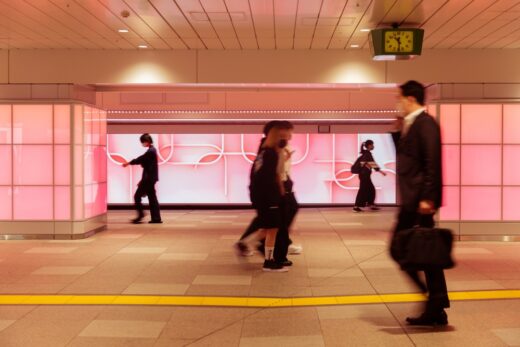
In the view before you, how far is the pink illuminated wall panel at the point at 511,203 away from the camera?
37.8 ft

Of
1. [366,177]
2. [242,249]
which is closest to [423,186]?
[242,249]

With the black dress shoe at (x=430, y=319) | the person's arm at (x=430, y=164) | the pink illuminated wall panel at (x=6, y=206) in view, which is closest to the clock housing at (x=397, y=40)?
the person's arm at (x=430, y=164)

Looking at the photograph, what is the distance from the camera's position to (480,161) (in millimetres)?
11648

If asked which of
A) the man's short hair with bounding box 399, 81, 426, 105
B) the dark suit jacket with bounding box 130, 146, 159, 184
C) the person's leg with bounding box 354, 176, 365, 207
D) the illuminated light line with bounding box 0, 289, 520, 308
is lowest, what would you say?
the illuminated light line with bounding box 0, 289, 520, 308

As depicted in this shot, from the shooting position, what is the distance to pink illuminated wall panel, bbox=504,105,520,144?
37.9ft

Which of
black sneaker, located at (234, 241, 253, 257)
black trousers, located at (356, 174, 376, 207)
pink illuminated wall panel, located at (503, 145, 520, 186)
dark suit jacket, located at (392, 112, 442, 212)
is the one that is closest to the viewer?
dark suit jacket, located at (392, 112, 442, 212)

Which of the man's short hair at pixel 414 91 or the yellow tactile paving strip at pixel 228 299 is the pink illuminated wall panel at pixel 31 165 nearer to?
the yellow tactile paving strip at pixel 228 299

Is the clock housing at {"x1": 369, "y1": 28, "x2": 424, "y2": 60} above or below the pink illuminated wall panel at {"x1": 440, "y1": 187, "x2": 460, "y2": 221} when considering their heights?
above

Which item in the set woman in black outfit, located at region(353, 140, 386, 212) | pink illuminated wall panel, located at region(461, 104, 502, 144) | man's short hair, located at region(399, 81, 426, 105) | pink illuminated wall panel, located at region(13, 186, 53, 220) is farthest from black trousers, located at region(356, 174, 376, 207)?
man's short hair, located at region(399, 81, 426, 105)

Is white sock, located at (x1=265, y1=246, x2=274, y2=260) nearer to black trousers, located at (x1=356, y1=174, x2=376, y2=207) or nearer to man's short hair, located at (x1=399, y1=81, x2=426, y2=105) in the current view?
man's short hair, located at (x1=399, y1=81, x2=426, y2=105)

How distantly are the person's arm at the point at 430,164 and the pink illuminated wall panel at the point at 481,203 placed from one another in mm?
6636

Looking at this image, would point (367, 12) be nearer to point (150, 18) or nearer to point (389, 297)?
point (150, 18)

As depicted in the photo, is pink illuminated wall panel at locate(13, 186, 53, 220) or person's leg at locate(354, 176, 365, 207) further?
person's leg at locate(354, 176, 365, 207)

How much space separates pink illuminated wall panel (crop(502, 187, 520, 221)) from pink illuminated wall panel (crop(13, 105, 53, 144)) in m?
7.96
